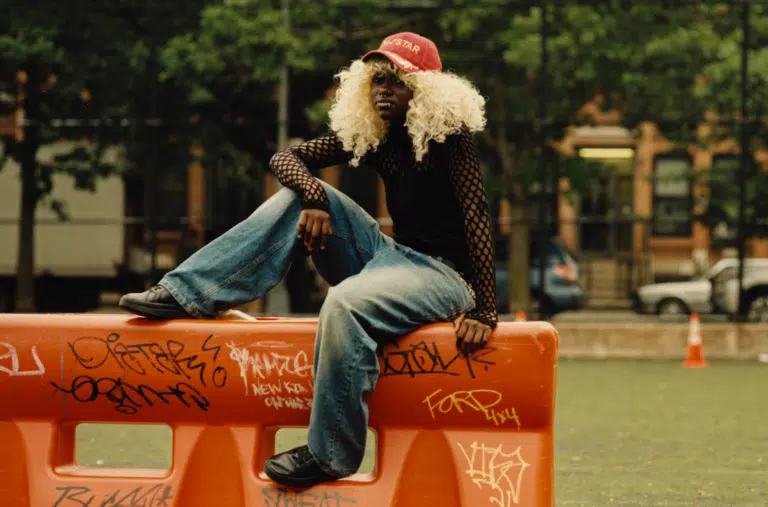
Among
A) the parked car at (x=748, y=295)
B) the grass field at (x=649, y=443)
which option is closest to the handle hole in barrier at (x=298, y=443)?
the grass field at (x=649, y=443)

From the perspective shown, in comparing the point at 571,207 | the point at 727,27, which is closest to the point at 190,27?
the point at 571,207

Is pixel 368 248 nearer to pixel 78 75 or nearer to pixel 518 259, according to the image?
pixel 518 259

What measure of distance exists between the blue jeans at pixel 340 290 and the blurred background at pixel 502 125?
429 inches

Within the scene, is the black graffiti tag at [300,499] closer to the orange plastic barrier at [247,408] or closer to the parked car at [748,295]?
the orange plastic barrier at [247,408]

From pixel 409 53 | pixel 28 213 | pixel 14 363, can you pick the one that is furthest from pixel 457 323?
pixel 28 213

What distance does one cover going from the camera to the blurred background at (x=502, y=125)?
617 inches

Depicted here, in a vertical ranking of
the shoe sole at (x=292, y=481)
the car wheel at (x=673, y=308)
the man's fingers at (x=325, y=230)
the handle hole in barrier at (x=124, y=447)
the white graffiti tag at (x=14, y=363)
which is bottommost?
the car wheel at (x=673, y=308)

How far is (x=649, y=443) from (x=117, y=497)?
4.18 metres

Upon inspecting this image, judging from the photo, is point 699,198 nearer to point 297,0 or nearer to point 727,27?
point 727,27

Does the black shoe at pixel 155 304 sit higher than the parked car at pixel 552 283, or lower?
higher

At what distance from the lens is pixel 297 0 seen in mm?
16000

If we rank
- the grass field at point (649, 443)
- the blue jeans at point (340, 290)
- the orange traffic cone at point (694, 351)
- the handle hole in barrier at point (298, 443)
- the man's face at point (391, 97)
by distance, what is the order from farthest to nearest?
the orange traffic cone at point (694, 351), the handle hole in barrier at point (298, 443), the grass field at point (649, 443), the man's face at point (391, 97), the blue jeans at point (340, 290)

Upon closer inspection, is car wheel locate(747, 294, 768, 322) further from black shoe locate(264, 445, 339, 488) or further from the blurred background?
black shoe locate(264, 445, 339, 488)

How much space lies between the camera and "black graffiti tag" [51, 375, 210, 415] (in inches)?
167
